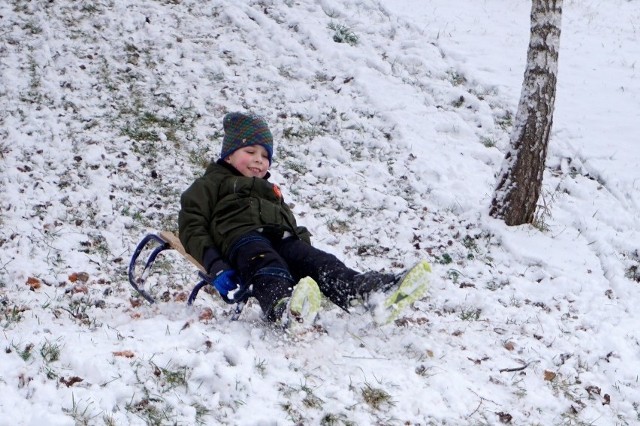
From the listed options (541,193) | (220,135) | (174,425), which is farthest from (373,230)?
(174,425)

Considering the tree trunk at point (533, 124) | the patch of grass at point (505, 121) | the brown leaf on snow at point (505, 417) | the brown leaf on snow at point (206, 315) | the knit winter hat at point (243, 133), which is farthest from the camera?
the patch of grass at point (505, 121)

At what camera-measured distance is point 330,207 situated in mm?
7434

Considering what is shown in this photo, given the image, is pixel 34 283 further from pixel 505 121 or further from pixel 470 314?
pixel 505 121

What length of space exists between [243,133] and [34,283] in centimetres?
201

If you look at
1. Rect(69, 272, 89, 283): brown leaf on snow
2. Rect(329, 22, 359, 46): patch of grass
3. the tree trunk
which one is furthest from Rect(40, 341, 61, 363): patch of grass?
Rect(329, 22, 359, 46): patch of grass

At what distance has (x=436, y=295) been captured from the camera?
5.90 m

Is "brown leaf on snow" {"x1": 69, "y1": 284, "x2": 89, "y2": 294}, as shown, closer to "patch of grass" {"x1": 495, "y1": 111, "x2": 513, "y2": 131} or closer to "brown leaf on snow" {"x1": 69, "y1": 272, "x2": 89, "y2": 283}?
"brown leaf on snow" {"x1": 69, "y1": 272, "x2": 89, "y2": 283}

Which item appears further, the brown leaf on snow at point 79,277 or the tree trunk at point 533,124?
the tree trunk at point 533,124

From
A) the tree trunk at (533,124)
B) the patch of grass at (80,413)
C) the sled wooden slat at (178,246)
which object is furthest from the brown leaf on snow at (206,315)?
the tree trunk at (533,124)

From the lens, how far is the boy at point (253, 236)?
453 cm

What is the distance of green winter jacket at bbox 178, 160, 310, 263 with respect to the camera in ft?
16.1

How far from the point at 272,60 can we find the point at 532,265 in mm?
5442

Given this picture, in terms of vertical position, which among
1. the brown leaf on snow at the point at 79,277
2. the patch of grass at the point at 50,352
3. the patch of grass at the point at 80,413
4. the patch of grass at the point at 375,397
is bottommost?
the brown leaf on snow at the point at 79,277

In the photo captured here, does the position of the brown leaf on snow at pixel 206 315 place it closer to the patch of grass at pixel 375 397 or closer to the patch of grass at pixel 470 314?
the patch of grass at pixel 375 397
